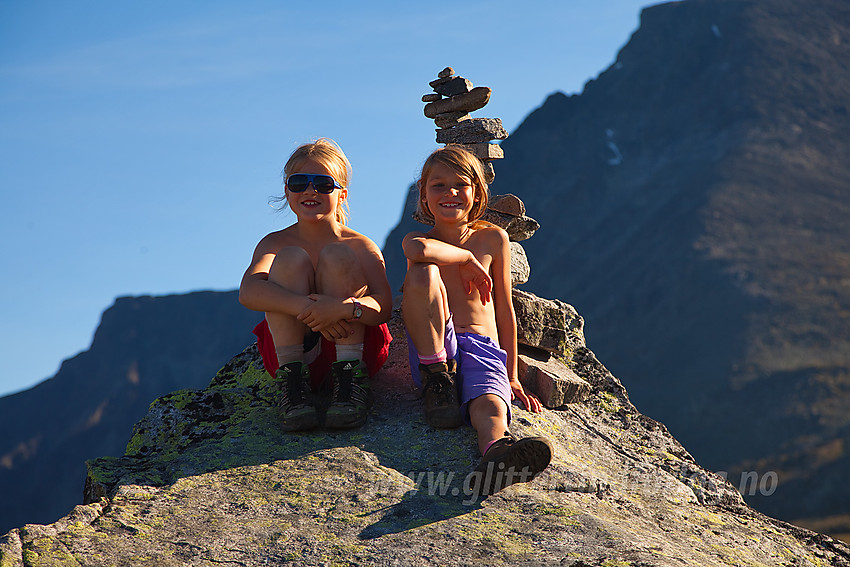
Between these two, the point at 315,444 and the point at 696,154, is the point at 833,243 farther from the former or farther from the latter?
the point at 315,444

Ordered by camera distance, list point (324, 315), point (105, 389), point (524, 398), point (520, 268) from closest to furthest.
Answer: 1. point (324, 315)
2. point (524, 398)
3. point (520, 268)
4. point (105, 389)

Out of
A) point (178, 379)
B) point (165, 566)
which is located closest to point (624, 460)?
point (165, 566)

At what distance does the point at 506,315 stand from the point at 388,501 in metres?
1.74

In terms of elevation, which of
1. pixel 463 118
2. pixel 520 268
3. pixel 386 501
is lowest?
pixel 386 501

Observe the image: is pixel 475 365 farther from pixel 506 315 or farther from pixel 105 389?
pixel 105 389

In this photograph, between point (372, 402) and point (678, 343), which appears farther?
point (678, 343)

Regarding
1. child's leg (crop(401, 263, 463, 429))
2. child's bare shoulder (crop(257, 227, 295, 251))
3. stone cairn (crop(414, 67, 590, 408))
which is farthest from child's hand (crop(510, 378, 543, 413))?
child's bare shoulder (crop(257, 227, 295, 251))

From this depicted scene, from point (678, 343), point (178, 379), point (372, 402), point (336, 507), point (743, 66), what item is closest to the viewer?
Result: point (336, 507)

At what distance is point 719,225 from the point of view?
9625 centimetres

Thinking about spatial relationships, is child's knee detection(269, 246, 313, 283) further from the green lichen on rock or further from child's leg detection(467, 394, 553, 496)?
child's leg detection(467, 394, 553, 496)

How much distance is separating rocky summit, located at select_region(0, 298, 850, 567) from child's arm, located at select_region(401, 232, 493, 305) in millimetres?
911

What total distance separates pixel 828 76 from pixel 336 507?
13062cm

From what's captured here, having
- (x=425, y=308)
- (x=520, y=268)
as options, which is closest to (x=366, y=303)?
(x=425, y=308)

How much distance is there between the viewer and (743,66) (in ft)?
405
